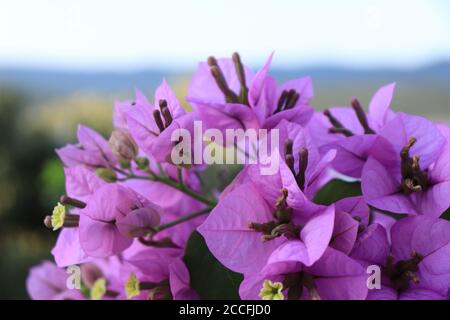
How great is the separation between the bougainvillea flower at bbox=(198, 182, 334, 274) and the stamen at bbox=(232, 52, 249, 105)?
9 cm

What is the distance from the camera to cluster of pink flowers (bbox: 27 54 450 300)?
12.7 inches

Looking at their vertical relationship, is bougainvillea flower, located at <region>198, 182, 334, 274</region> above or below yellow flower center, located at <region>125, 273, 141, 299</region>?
above

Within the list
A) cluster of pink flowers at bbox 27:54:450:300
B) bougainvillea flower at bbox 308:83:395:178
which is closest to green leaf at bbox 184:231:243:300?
cluster of pink flowers at bbox 27:54:450:300

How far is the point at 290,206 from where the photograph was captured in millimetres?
333

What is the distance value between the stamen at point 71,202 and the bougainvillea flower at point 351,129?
0.17m

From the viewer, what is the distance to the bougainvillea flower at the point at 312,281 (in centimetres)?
31

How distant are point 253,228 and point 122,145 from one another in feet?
0.42

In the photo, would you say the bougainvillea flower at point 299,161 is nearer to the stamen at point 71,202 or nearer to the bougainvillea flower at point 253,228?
the bougainvillea flower at point 253,228

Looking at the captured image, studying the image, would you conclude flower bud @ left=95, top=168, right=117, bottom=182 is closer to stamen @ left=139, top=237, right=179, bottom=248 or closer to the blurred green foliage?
stamen @ left=139, top=237, right=179, bottom=248

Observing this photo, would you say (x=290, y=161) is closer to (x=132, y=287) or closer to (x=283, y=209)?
(x=283, y=209)

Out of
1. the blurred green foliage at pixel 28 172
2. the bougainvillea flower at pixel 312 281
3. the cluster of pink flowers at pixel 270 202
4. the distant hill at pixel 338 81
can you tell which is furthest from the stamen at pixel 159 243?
the distant hill at pixel 338 81

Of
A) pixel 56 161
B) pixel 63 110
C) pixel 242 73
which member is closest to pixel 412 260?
pixel 242 73

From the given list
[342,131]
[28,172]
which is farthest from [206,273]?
[28,172]

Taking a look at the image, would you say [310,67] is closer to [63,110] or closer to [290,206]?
[63,110]
